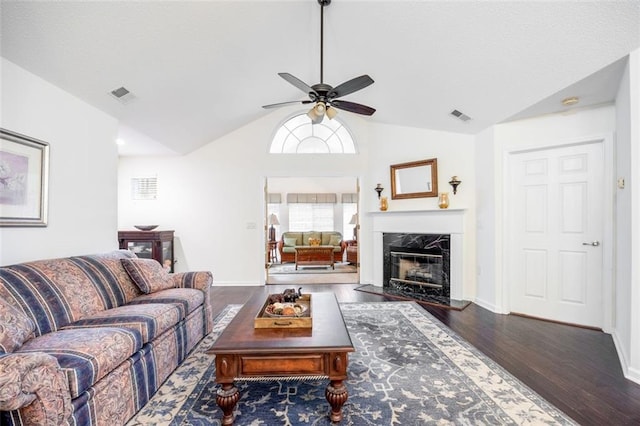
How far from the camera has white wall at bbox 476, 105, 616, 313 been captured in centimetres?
313

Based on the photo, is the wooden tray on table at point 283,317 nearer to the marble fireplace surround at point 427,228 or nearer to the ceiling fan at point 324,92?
the ceiling fan at point 324,92

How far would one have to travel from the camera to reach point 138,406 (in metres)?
1.81

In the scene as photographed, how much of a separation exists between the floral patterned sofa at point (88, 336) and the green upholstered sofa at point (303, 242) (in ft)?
16.7

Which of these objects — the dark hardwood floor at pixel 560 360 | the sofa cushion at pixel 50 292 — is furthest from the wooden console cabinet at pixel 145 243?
the sofa cushion at pixel 50 292

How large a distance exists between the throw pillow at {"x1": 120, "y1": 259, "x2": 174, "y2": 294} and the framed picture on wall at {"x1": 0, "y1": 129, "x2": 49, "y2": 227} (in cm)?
79

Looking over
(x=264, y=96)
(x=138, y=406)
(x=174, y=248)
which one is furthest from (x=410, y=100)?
(x=174, y=248)

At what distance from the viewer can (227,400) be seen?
5.40ft

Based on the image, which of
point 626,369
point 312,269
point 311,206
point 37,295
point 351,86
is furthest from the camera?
point 311,206

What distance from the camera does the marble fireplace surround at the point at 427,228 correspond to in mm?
4336

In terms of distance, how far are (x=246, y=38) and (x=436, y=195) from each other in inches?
137

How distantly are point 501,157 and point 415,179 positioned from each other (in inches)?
52.3

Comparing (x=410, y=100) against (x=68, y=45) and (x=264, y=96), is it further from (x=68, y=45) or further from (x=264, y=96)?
(x=68, y=45)

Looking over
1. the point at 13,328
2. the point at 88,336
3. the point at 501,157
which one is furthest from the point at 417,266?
the point at 13,328

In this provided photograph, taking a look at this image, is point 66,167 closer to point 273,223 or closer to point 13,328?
point 13,328
